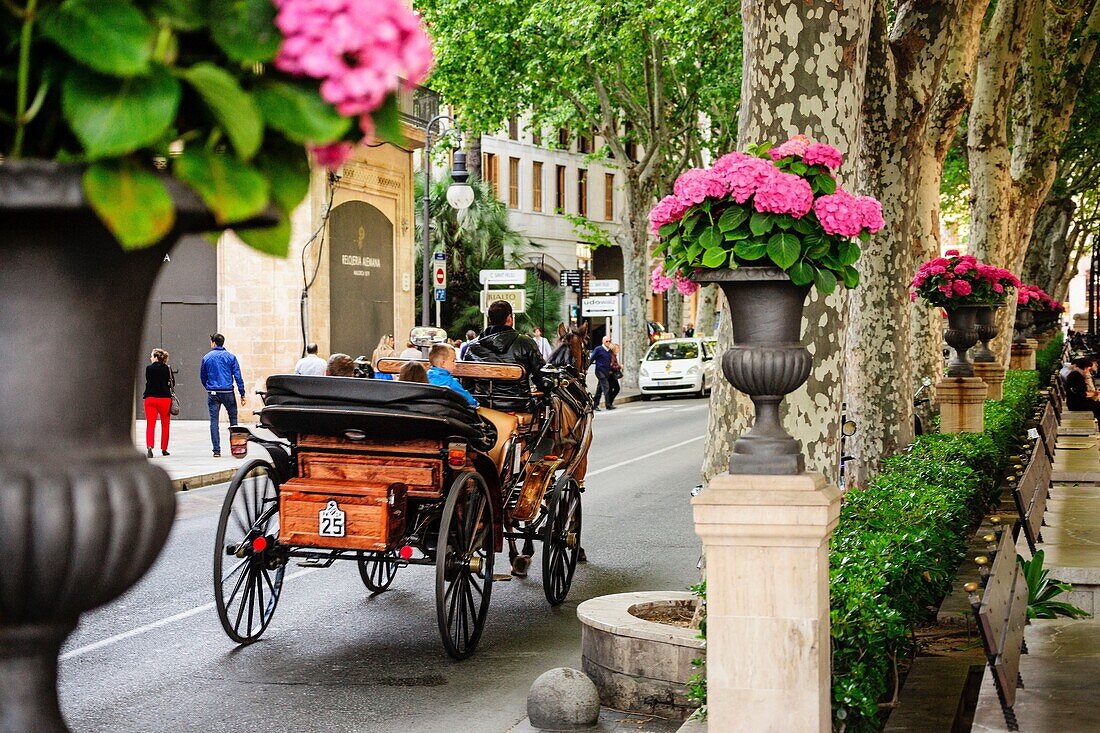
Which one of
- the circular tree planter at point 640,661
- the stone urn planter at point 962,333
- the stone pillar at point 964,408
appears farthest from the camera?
the stone urn planter at point 962,333

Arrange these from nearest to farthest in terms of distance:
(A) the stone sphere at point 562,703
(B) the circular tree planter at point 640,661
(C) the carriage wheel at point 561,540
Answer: (A) the stone sphere at point 562,703, (B) the circular tree planter at point 640,661, (C) the carriage wheel at point 561,540

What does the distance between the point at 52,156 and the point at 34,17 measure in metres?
0.21

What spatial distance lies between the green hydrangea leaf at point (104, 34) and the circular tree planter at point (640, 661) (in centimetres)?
539

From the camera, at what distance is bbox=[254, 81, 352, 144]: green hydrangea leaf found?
6.15 feet

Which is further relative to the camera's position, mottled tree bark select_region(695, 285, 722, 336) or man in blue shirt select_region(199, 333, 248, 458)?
mottled tree bark select_region(695, 285, 722, 336)

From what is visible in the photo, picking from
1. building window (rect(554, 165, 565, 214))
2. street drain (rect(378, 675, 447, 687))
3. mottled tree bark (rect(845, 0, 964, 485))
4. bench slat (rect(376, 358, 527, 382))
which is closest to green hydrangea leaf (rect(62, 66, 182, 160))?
street drain (rect(378, 675, 447, 687))

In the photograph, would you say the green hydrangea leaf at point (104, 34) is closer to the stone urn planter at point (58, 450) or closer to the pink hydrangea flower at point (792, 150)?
the stone urn planter at point (58, 450)

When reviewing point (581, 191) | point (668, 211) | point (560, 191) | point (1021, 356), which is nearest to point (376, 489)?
point (668, 211)

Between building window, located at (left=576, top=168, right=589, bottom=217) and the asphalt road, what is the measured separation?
5196 centimetres

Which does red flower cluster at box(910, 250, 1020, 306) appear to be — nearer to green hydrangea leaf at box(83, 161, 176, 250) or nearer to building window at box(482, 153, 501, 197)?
green hydrangea leaf at box(83, 161, 176, 250)

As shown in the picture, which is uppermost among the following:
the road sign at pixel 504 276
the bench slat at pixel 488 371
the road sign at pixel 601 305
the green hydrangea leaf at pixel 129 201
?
the road sign at pixel 504 276

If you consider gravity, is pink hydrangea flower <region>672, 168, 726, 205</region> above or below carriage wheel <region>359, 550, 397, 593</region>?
above

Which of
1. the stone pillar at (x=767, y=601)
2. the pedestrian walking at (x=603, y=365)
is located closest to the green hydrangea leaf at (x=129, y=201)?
the stone pillar at (x=767, y=601)

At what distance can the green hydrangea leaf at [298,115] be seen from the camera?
1876mm
